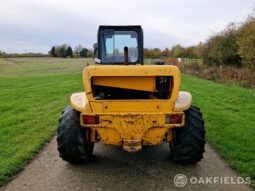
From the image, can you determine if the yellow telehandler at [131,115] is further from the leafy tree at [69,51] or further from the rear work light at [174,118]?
the leafy tree at [69,51]

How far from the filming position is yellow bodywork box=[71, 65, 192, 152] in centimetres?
483

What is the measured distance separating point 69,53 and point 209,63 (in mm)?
66710

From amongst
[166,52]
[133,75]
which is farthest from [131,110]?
[166,52]

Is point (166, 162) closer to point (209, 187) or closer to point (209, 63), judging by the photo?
point (209, 187)

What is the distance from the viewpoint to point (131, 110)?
4910mm

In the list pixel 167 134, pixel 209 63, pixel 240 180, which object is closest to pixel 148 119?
pixel 167 134

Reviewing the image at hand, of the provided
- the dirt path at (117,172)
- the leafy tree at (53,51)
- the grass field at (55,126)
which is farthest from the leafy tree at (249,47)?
the leafy tree at (53,51)

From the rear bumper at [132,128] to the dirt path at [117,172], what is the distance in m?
0.50

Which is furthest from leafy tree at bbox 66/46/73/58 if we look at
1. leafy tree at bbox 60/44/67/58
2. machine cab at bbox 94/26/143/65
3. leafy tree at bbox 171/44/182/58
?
machine cab at bbox 94/26/143/65

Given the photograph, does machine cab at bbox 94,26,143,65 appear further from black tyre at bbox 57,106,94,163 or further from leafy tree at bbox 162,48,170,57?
leafy tree at bbox 162,48,170,57

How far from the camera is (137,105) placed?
193 inches

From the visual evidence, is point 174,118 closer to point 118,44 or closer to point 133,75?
point 133,75

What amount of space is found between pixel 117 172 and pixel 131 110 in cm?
101

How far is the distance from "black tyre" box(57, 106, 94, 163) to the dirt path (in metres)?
0.21
